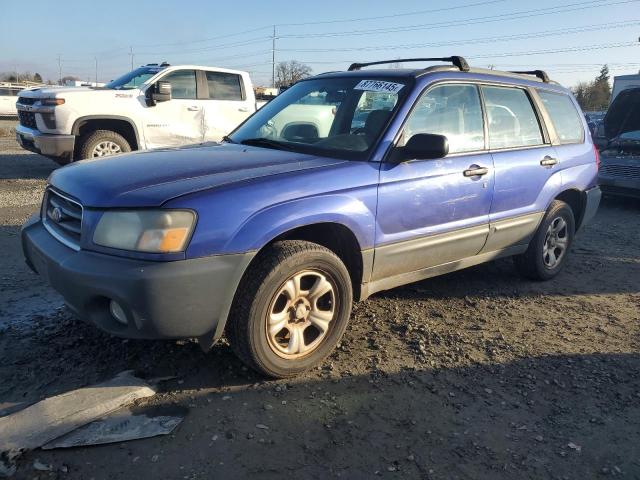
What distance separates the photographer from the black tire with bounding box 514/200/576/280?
482 cm

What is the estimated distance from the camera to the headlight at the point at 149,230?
8.55 feet

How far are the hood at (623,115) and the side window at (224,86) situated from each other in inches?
285

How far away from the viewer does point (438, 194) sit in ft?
12.1

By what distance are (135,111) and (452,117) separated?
22.0 feet

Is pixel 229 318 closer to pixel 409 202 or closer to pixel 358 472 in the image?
pixel 358 472

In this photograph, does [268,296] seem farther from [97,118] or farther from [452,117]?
[97,118]

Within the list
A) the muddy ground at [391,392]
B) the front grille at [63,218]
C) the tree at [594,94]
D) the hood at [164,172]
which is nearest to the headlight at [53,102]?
the muddy ground at [391,392]

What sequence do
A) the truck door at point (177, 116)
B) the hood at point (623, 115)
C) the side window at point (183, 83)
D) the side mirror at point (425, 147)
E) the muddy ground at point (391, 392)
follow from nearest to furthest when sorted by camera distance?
1. the muddy ground at point (391, 392)
2. the side mirror at point (425, 147)
3. the truck door at point (177, 116)
4. the side window at point (183, 83)
5. the hood at point (623, 115)

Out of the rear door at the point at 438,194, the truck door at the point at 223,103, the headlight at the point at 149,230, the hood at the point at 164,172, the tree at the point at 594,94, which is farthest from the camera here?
the tree at the point at 594,94

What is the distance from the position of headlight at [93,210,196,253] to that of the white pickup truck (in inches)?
253

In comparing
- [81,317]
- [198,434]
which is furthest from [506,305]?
[81,317]

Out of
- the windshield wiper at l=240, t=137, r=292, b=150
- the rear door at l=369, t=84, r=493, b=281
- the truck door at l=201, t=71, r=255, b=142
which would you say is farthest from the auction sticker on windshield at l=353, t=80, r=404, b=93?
the truck door at l=201, t=71, r=255, b=142

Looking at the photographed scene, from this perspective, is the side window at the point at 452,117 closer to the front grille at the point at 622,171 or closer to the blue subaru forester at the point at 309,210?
the blue subaru forester at the point at 309,210

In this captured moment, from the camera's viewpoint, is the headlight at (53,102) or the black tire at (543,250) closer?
the black tire at (543,250)
